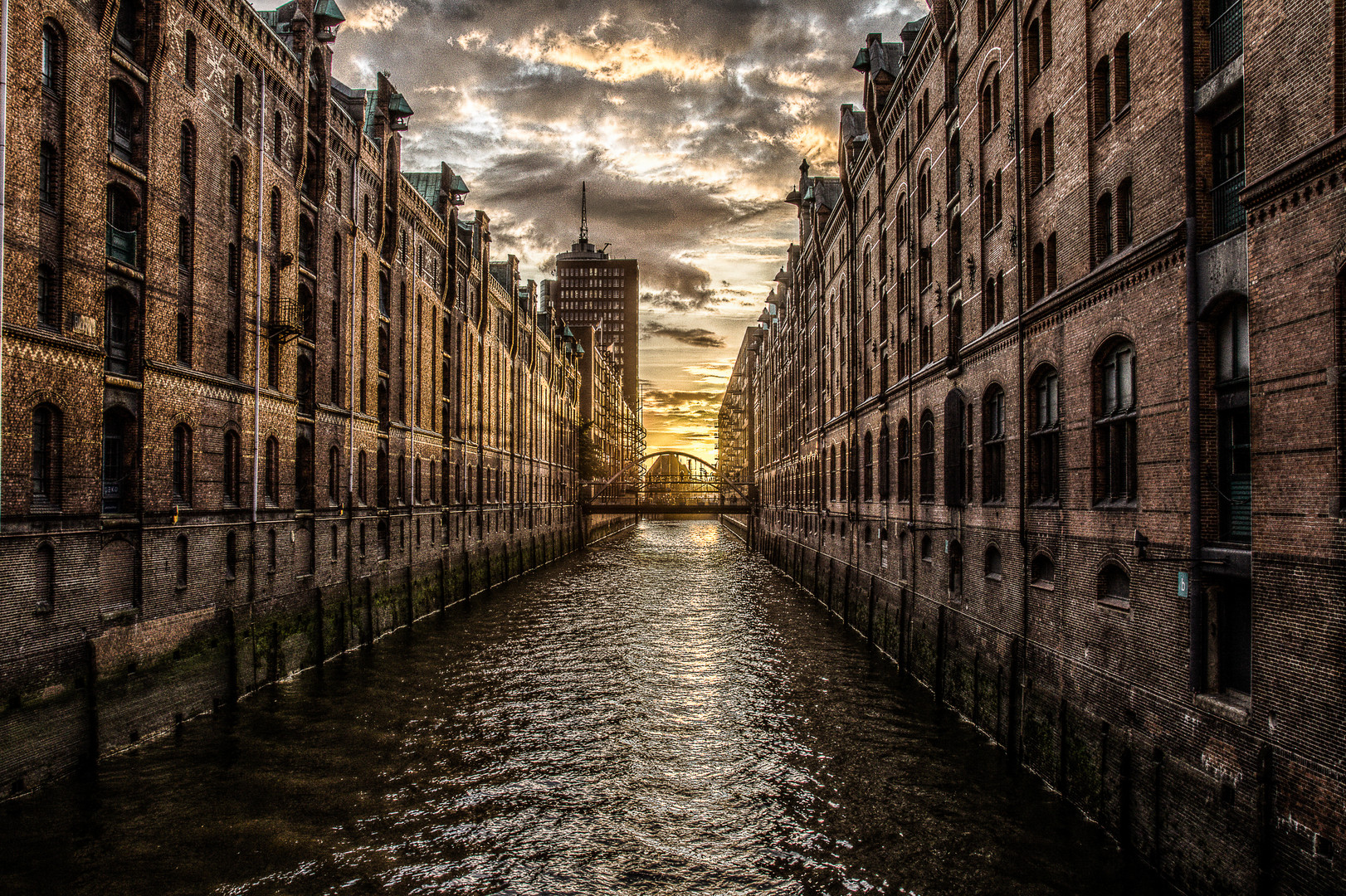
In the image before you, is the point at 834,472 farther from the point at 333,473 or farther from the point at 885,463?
the point at 333,473

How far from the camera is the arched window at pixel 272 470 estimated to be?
20.8m

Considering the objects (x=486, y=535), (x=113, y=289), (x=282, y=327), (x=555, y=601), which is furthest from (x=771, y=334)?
(x=113, y=289)

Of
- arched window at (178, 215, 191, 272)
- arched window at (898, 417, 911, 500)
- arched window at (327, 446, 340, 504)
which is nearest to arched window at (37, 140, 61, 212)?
arched window at (178, 215, 191, 272)

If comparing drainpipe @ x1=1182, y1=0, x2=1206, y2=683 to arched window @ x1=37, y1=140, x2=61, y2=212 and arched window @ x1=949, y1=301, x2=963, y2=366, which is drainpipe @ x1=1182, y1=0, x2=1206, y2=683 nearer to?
arched window @ x1=949, y1=301, x2=963, y2=366

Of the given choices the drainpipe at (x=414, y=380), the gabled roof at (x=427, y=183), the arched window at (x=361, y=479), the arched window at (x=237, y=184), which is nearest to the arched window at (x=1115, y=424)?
the arched window at (x=237, y=184)

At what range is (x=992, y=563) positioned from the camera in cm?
1633

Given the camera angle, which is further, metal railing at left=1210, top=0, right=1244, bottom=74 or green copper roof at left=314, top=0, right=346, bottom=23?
green copper roof at left=314, top=0, right=346, bottom=23

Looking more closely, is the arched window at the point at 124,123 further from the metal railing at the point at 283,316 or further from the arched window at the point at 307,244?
the arched window at the point at 307,244

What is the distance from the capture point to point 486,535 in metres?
41.3

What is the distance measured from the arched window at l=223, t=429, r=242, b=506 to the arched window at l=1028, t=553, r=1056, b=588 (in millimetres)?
16668

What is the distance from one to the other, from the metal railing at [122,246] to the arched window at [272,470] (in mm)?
6271

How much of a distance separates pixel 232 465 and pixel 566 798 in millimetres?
11747

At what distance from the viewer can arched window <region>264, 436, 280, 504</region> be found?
2075cm

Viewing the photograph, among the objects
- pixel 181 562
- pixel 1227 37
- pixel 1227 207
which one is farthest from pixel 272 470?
pixel 1227 37
